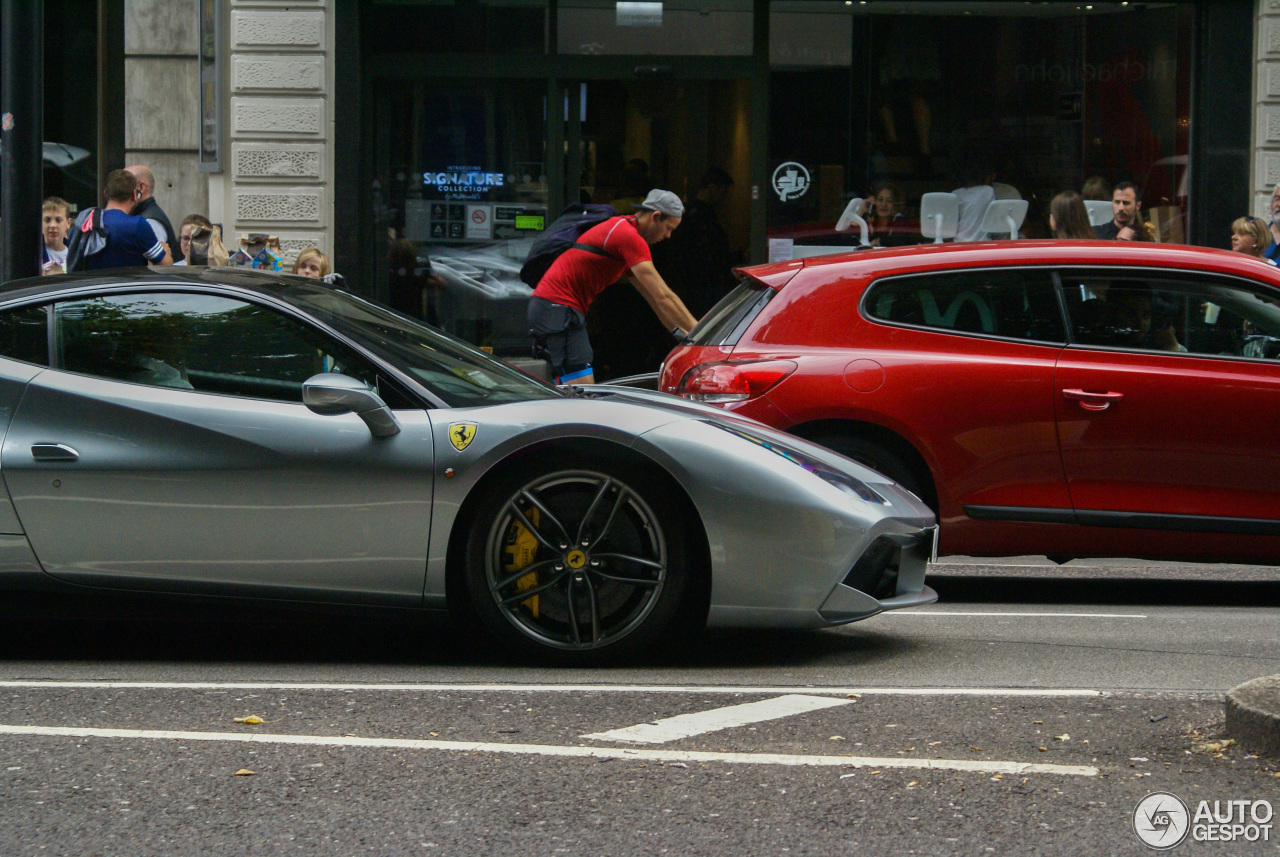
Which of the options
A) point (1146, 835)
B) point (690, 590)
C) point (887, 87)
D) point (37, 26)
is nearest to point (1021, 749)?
point (1146, 835)

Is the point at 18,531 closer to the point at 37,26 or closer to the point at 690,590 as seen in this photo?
the point at 690,590

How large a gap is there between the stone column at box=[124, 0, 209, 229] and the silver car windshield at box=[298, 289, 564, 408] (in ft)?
27.8

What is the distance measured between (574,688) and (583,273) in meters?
5.02

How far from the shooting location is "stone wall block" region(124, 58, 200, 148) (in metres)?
14.0

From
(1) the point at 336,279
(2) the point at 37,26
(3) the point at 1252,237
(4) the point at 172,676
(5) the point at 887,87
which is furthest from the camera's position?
(5) the point at 887,87

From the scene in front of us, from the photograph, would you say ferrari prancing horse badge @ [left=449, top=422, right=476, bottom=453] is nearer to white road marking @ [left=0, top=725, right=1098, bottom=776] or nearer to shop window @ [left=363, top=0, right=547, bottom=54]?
white road marking @ [left=0, top=725, right=1098, bottom=776]

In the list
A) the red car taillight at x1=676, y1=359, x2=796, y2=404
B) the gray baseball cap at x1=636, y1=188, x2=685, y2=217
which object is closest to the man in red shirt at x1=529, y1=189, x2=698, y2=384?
the gray baseball cap at x1=636, y1=188, x2=685, y2=217

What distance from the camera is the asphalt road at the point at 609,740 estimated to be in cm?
366

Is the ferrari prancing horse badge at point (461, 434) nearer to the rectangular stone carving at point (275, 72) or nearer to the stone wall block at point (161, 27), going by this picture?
the rectangular stone carving at point (275, 72)

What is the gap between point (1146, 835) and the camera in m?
3.64

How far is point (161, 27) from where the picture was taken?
1395 centimetres

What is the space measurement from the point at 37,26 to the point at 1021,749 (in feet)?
21.5

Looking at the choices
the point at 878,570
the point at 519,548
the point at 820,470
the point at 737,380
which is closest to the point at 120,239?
the point at 737,380

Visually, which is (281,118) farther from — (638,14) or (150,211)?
(638,14)
